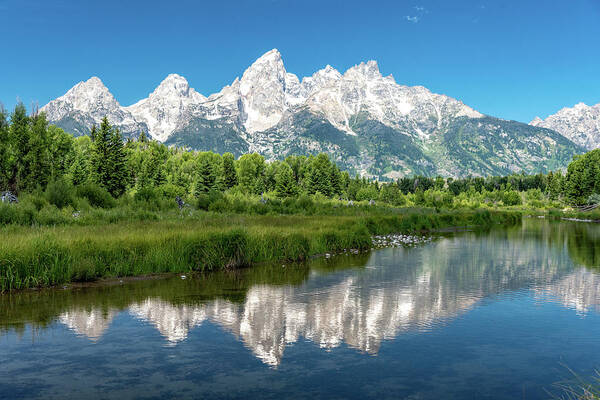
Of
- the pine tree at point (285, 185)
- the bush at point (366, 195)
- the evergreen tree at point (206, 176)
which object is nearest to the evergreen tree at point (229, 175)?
the pine tree at point (285, 185)

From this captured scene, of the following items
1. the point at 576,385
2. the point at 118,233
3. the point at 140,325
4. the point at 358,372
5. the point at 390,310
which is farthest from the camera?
the point at 118,233

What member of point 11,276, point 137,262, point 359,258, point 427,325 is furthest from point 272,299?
point 359,258

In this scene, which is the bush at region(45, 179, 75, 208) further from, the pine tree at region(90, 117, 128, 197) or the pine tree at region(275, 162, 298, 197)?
the pine tree at region(275, 162, 298, 197)

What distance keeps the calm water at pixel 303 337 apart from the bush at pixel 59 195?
72.9 ft

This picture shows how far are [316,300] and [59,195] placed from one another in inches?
1150

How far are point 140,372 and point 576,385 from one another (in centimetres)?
907

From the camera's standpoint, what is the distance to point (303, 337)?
1244 centimetres

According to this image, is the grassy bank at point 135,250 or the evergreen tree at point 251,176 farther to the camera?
the evergreen tree at point 251,176

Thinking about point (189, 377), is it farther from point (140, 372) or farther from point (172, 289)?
point (172, 289)

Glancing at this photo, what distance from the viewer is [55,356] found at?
10.7m

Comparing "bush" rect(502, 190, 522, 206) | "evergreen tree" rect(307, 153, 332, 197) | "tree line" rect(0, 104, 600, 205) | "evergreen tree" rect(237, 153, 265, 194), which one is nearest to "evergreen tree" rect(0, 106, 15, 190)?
"tree line" rect(0, 104, 600, 205)

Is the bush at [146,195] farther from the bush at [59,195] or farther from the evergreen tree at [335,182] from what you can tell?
the evergreen tree at [335,182]

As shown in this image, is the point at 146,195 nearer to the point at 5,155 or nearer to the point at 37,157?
the point at 5,155

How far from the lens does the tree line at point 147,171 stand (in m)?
59.4
